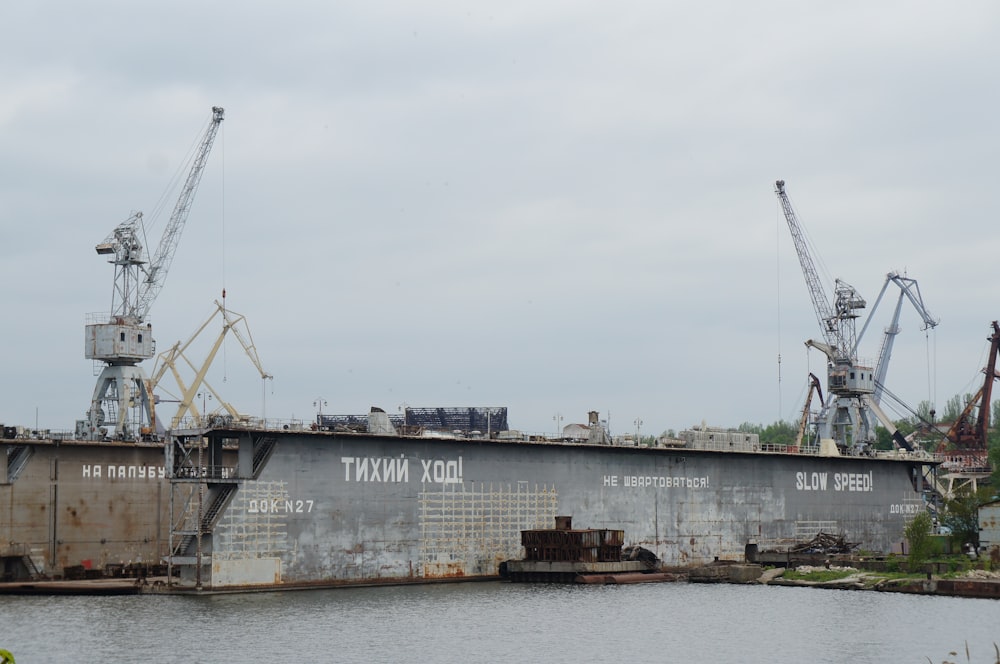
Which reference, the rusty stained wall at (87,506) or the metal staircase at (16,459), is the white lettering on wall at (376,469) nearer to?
the rusty stained wall at (87,506)

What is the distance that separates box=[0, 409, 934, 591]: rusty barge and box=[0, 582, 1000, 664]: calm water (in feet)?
9.83

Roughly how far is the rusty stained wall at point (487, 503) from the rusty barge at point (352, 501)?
0.11 m

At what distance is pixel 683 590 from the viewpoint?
8412 cm

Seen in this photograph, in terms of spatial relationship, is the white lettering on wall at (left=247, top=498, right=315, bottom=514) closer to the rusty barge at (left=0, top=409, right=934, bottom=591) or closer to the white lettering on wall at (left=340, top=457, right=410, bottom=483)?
the rusty barge at (left=0, top=409, right=934, bottom=591)

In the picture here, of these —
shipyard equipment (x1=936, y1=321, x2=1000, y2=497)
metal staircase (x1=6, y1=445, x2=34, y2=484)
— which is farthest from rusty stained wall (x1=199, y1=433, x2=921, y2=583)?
shipyard equipment (x1=936, y1=321, x2=1000, y2=497)

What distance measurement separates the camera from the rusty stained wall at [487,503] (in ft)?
253

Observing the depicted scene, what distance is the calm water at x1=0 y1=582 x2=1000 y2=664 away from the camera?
5481 cm

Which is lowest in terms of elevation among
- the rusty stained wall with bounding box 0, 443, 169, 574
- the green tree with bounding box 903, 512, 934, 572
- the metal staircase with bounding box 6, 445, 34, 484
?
the green tree with bounding box 903, 512, 934, 572

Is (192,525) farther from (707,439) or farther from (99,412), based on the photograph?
(707,439)

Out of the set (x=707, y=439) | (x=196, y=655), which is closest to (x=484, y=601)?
(x=196, y=655)

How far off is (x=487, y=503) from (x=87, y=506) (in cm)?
2647

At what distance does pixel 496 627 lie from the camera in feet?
207

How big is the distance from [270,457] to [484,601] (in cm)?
1529

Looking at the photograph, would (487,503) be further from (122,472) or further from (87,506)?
(87,506)
